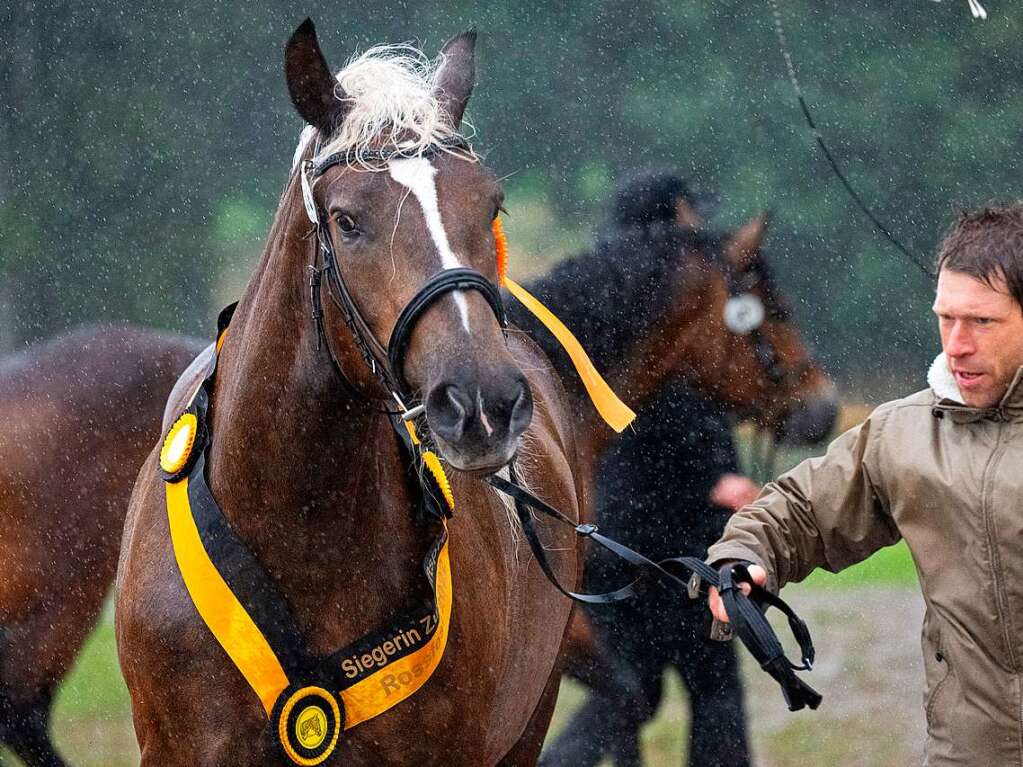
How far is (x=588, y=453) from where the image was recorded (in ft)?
16.3

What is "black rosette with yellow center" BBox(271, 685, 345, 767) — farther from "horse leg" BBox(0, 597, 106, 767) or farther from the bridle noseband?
"horse leg" BBox(0, 597, 106, 767)

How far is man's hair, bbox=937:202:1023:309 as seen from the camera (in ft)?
7.63

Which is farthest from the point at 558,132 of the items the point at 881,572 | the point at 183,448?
the point at 183,448

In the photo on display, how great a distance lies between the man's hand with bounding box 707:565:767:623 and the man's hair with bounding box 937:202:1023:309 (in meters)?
0.60

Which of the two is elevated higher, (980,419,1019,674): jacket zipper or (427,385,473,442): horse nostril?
(427,385,473,442): horse nostril

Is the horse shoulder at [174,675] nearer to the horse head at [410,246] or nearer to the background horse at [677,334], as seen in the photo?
the horse head at [410,246]

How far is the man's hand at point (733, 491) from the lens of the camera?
492cm

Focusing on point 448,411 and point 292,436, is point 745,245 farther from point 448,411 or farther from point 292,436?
point 448,411

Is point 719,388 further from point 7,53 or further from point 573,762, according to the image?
point 7,53

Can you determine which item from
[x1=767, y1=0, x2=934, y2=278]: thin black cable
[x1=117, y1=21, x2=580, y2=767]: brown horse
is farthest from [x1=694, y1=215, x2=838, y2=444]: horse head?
[x1=117, y1=21, x2=580, y2=767]: brown horse

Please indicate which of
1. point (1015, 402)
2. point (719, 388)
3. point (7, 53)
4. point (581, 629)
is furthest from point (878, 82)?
point (1015, 402)

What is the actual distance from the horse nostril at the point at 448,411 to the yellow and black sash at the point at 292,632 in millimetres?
329

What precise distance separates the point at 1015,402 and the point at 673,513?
2.78 m

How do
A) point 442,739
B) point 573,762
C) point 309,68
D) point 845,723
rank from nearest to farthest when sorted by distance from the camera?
point 309,68, point 442,739, point 573,762, point 845,723
